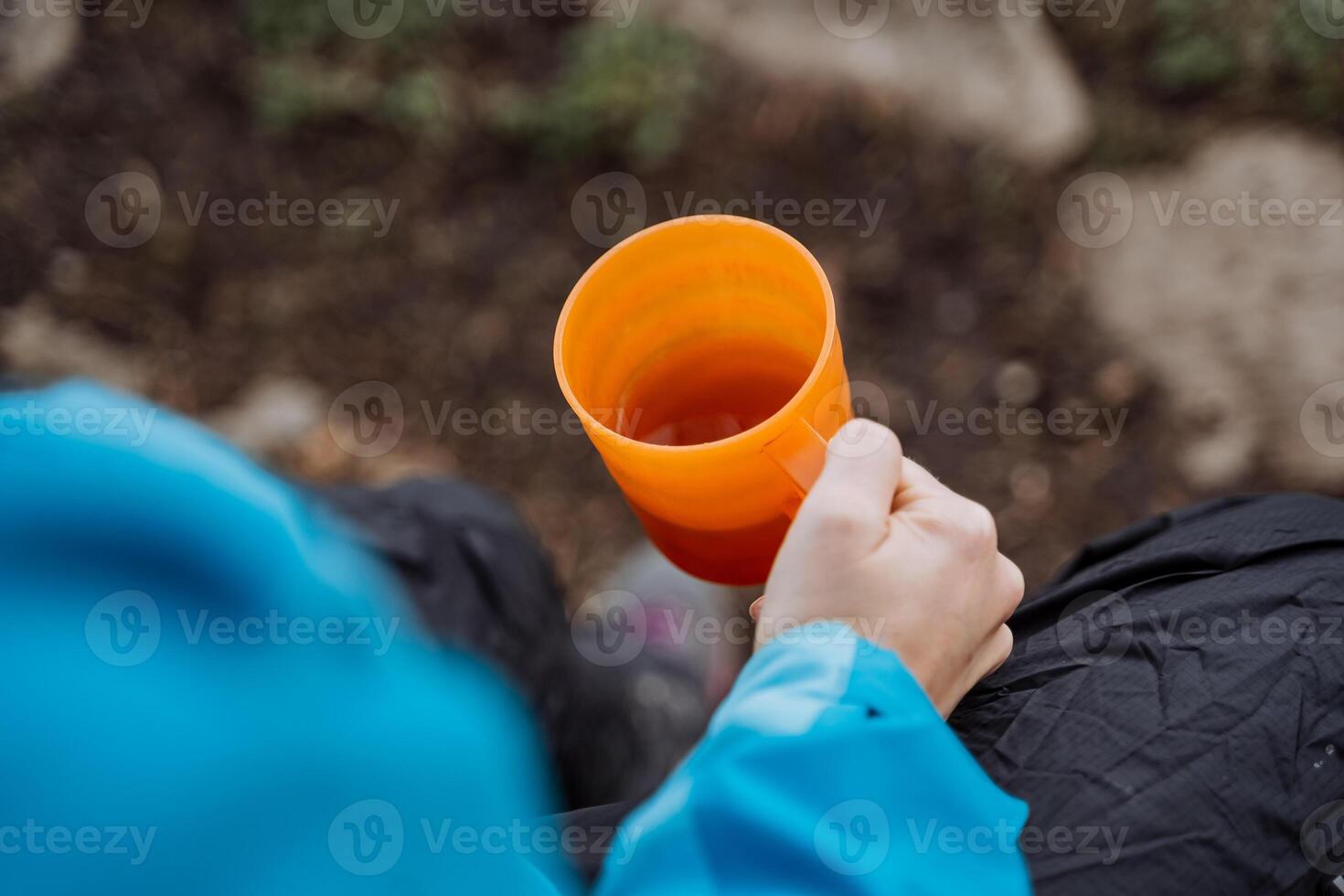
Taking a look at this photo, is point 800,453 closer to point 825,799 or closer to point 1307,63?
point 825,799

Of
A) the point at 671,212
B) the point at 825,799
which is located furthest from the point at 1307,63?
the point at 825,799

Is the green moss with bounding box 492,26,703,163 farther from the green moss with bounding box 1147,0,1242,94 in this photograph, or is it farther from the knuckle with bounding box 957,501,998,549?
the knuckle with bounding box 957,501,998,549

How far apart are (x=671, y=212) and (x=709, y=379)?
1.19 m

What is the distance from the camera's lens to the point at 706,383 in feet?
3.81

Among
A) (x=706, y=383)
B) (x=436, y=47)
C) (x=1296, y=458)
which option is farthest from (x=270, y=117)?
(x=1296, y=458)

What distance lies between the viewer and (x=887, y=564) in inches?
34.1

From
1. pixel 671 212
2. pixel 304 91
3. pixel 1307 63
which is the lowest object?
pixel 671 212

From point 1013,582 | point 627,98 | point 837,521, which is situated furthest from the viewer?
point 627,98

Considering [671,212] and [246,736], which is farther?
[671,212]

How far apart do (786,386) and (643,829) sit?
533 mm

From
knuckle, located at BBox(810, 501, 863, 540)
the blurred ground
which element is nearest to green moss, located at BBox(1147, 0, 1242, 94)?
the blurred ground

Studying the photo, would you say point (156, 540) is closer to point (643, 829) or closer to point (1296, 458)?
point (643, 829)

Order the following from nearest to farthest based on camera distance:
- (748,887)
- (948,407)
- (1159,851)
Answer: (748,887) → (1159,851) → (948,407)

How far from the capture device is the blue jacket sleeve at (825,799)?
710 millimetres
